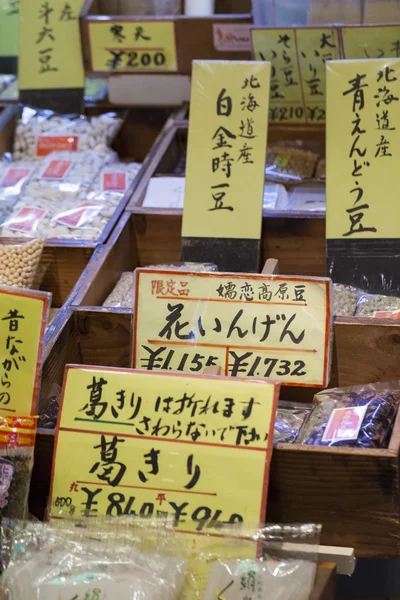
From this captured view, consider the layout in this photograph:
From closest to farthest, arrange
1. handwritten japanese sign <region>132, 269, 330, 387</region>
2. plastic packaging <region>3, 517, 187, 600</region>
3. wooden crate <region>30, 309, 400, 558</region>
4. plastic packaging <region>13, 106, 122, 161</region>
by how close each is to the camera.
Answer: plastic packaging <region>3, 517, 187, 600</region>
wooden crate <region>30, 309, 400, 558</region>
handwritten japanese sign <region>132, 269, 330, 387</region>
plastic packaging <region>13, 106, 122, 161</region>

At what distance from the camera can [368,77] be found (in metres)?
1.99

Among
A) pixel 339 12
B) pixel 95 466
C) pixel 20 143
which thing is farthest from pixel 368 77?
pixel 20 143

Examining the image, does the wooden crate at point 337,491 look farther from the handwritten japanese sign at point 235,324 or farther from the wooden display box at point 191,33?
the wooden display box at point 191,33

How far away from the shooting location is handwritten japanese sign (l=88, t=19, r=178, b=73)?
284 centimetres

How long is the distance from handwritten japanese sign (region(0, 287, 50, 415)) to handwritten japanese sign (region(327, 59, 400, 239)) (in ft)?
2.79

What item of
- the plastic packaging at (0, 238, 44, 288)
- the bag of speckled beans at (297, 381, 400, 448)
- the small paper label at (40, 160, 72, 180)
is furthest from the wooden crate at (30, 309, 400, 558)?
the small paper label at (40, 160, 72, 180)

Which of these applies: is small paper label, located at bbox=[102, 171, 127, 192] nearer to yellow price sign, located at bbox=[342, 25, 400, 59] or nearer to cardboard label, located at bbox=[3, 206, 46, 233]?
cardboard label, located at bbox=[3, 206, 46, 233]

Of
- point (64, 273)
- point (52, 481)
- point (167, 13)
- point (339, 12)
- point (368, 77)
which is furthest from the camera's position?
point (167, 13)

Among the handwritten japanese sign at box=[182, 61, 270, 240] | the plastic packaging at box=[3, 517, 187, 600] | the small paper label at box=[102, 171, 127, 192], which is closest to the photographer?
the plastic packaging at box=[3, 517, 187, 600]

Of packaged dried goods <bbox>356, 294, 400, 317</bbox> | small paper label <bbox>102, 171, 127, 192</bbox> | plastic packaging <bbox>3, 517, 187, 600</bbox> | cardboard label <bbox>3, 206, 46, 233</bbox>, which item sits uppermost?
small paper label <bbox>102, 171, 127, 192</bbox>

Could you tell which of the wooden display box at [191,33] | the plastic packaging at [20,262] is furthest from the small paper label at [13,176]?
the plastic packaging at [20,262]

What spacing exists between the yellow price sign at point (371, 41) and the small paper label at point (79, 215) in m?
0.94

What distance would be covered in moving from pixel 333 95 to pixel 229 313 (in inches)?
27.7

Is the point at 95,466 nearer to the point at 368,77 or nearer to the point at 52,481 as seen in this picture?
the point at 52,481
